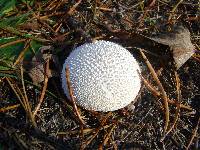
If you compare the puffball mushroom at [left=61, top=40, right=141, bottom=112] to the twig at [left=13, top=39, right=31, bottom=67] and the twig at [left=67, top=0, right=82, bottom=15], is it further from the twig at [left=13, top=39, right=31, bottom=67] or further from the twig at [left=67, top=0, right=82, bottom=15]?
the twig at [left=67, top=0, right=82, bottom=15]

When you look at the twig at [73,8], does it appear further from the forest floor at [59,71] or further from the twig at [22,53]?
the twig at [22,53]

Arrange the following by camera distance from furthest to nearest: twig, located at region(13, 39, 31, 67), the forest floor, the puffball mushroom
A: twig, located at region(13, 39, 31, 67), the forest floor, the puffball mushroom

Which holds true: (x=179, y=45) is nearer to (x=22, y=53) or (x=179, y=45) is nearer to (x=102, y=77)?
(x=102, y=77)

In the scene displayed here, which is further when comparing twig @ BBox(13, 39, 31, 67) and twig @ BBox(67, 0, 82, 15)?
twig @ BBox(67, 0, 82, 15)

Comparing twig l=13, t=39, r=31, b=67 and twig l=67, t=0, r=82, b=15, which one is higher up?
twig l=67, t=0, r=82, b=15

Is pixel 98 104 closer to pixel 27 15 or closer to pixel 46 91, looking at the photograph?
pixel 46 91

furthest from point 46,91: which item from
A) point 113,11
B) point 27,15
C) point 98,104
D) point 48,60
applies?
point 113,11

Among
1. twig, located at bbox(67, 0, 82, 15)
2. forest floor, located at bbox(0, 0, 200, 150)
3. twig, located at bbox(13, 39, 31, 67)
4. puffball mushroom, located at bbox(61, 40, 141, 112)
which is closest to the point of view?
puffball mushroom, located at bbox(61, 40, 141, 112)

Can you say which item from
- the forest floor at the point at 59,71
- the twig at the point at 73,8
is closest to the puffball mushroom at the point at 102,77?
the forest floor at the point at 59,71

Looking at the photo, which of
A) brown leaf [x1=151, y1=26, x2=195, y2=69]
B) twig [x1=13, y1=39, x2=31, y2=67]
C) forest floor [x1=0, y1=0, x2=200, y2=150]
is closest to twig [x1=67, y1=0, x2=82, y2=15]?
forest floor [x1=0, y1=0, x2=200, y2=150]
